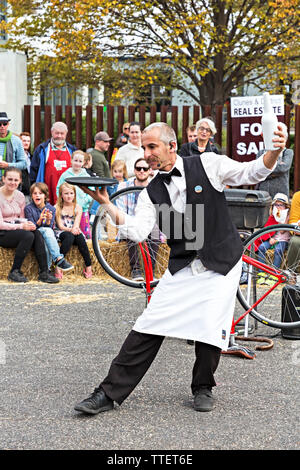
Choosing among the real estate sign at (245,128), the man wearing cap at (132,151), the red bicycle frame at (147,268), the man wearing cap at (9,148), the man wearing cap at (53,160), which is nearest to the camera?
the red bicycle frame at (147,268)

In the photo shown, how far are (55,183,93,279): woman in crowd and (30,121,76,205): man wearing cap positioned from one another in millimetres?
1139

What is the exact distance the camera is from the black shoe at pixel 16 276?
905cm

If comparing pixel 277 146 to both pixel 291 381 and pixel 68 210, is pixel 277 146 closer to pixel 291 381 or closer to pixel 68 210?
pixel 291 381

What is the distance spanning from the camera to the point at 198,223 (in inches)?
189

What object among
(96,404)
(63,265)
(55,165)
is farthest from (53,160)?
(96,404)

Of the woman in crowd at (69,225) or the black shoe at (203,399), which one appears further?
the woman in crowd at (69,225)

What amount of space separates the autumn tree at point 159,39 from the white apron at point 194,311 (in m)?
15.6

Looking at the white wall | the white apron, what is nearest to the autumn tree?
the white wall

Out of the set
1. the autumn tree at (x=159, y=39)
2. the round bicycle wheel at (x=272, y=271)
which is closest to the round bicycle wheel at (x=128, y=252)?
the round bicycle wheel at (x=272, y=271)

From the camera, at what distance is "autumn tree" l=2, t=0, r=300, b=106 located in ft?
67.3

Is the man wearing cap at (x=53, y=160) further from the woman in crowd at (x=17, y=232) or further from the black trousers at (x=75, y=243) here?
the black trousers at (x=75, y=243)

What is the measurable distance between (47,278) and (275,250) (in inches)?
128

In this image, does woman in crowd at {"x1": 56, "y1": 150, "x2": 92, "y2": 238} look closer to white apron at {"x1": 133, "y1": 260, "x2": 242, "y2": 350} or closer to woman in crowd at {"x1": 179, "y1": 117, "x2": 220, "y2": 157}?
woman in crowd at {"x1": 179, "y1": 117, "x2": 220, "y2": 157}

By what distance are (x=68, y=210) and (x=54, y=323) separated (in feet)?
8.84
